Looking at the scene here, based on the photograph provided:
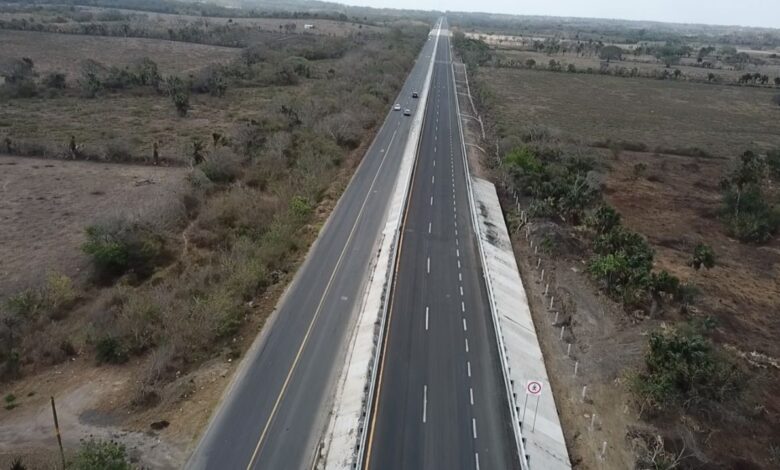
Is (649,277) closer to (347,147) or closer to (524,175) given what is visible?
(524,175)

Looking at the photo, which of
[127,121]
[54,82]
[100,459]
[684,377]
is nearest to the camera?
[100,459]

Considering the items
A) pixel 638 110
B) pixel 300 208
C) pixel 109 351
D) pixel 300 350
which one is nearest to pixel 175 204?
pixel 300 208

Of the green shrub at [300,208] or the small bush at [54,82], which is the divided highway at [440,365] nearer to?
the green shrub at [300,208]

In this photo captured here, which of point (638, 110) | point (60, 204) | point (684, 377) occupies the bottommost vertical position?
point (684, 377)

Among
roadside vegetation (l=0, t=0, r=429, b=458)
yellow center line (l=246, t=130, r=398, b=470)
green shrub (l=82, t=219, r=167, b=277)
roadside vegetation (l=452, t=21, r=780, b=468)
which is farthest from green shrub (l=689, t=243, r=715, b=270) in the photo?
green shrub (l=82, t=219, r=167, b=277)

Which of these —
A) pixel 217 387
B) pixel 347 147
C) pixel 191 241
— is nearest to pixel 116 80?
pixel 347 147

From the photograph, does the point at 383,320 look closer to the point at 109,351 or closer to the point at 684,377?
the point at 109,351

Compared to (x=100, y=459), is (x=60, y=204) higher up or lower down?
lower down
